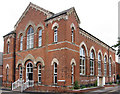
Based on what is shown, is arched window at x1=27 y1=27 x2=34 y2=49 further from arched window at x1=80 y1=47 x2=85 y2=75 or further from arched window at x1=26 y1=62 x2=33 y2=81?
arched window at x1=80 y1=47 x2=85 y2=75

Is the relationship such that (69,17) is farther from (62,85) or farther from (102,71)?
(102,71)

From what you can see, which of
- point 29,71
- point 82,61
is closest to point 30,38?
point 29,71

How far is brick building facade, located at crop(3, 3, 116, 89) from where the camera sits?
2027cm

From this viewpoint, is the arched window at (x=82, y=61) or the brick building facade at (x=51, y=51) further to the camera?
the arched window at (x=82, y=61)

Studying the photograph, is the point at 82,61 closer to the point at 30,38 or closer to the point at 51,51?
the point at 51,51

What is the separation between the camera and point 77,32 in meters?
22.6

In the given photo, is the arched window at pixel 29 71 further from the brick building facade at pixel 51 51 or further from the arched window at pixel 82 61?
the arched window at pixel 82 61

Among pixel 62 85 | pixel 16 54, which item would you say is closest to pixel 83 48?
pixel 62 85

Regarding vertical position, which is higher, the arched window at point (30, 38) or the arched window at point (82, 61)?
the arched window at point (30, 38)

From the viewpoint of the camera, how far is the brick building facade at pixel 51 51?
20266mm

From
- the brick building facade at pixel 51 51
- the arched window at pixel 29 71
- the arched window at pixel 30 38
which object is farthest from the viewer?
the arched window at pixel 30 38

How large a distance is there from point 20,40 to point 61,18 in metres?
9.53

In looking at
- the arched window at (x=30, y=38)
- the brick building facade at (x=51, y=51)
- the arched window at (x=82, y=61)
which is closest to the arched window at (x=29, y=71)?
the brick building facade at (x=51, y=51)

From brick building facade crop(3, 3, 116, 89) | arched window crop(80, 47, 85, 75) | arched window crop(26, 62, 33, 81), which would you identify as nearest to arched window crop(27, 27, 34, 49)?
brick building facade crop(3, 3, 116, 89)
